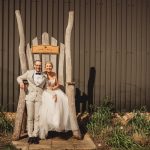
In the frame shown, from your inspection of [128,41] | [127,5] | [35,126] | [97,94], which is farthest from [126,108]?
[35,126]

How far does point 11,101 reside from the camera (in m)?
12.1

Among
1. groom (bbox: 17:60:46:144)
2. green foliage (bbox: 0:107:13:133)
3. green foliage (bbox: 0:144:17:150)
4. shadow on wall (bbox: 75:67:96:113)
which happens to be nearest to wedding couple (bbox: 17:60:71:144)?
groom (bbox: 17:60:46:144)

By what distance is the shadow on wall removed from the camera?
40.1 ft

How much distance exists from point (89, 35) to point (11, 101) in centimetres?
251

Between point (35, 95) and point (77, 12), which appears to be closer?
point (35, 95)

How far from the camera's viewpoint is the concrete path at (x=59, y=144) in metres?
9.26

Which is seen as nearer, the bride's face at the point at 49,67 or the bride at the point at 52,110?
the bride at the point at 52,110

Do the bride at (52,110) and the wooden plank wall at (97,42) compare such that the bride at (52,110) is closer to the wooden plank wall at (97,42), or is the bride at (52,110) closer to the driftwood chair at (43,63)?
the driftwood chair at (43,63)

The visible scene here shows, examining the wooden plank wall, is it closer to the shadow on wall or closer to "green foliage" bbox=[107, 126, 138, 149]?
the shadow on wall

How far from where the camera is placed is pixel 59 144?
957 cm

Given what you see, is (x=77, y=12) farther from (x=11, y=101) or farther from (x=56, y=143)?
(x=56, y=143)

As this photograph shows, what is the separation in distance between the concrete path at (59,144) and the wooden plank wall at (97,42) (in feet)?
7.99

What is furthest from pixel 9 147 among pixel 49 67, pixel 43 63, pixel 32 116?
pixel 43 63

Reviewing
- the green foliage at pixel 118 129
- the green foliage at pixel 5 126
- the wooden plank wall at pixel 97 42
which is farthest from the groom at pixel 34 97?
the wooden plank wall at pixel 97 42
